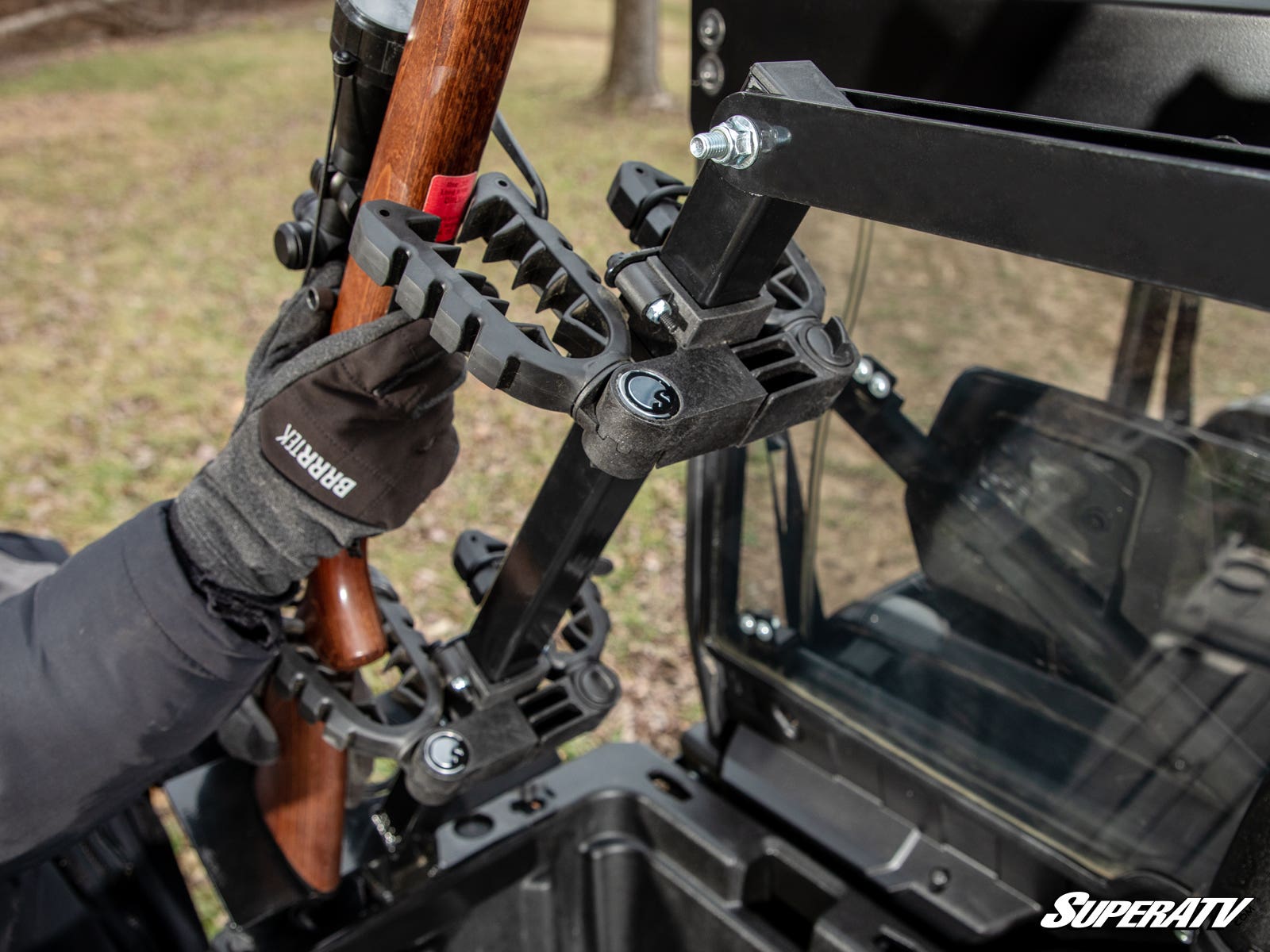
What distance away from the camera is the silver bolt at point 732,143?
82cm

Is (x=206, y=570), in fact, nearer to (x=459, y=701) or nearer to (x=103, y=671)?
(x=103, y=671)

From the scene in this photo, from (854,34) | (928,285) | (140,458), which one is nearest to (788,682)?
(928,285)

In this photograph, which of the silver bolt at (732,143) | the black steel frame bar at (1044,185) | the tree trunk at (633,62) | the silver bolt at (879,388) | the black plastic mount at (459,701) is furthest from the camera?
the tree trunk at (633,62)

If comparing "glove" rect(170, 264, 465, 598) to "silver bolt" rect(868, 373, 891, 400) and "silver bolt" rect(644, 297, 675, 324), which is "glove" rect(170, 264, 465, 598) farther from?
"silver bolt" rect(868, 373, 891, 400)

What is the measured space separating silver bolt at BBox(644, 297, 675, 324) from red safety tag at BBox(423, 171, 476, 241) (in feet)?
0.80

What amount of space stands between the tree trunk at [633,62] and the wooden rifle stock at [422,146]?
970 centimetres

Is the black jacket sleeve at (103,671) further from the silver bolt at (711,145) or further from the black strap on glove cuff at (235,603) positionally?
the silver bolt at (711,145)

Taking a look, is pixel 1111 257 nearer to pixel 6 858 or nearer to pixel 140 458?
pixel 6 858

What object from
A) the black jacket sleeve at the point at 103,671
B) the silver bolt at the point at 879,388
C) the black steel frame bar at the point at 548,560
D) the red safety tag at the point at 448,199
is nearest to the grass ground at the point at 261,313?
the silver bolt at the point at 879,388

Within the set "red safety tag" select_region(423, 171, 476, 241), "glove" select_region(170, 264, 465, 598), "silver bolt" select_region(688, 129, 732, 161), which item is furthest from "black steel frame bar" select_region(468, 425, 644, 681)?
"silver bolt" select_region(688, 129, 732, 161)

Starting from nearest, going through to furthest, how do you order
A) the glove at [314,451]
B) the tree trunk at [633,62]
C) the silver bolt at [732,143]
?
the silver bolt at [732,143]
the glove at [314,451]
the tree trunk at [633,62]

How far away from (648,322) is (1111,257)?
444 mm

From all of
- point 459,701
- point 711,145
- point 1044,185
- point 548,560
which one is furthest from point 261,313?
point 1044,185

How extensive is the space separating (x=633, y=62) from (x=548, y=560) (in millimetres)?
10010
